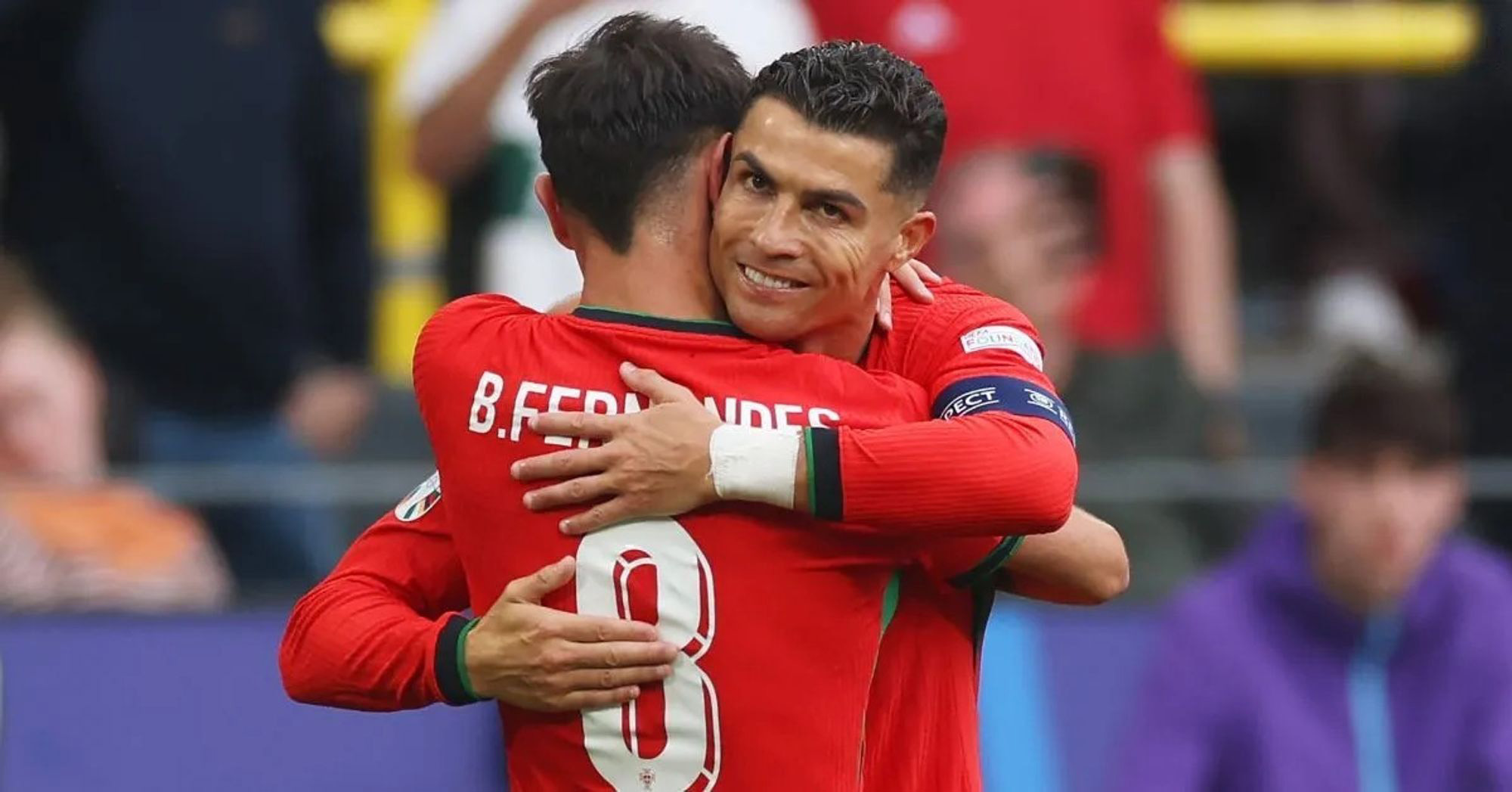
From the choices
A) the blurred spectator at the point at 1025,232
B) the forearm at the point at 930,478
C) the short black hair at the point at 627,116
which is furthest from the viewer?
the blurred spectator at the point at 1025,232

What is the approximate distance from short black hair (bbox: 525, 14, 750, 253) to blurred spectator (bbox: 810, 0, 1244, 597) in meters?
3.05

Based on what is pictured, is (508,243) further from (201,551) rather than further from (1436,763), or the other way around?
(1436,763)

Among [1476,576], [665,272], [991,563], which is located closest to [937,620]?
[991,563]

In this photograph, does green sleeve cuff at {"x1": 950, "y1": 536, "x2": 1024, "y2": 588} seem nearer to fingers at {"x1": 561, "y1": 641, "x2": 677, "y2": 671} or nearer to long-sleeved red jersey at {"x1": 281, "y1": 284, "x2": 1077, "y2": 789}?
long-sleeved red jersey at {"x1": 281, "y1": 284, "x2": 1077, "y2": 789}

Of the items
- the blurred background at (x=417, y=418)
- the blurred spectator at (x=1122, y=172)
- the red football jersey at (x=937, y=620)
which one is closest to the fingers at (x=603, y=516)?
the red football jersey at (x=937, y=620)

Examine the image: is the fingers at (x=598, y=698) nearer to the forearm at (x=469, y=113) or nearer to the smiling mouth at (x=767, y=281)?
the smiling mouth at (x=767, y=281)

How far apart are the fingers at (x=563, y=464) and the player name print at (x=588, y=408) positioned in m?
0.02

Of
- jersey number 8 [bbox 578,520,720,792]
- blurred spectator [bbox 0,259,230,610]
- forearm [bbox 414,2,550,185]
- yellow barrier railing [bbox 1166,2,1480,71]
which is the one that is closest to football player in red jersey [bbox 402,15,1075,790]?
jersey number 8 [bbox 578,520,720,792]

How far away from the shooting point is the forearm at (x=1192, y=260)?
6477 millimetres

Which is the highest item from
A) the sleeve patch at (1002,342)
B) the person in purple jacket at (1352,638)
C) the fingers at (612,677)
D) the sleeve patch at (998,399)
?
the sleeve patch at (1002,342)

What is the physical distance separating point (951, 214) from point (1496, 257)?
185 centimetres

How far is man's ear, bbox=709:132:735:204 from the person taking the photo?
291 centimetres

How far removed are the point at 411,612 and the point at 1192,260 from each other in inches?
148

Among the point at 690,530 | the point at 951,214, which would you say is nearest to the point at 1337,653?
the point at 951,214
